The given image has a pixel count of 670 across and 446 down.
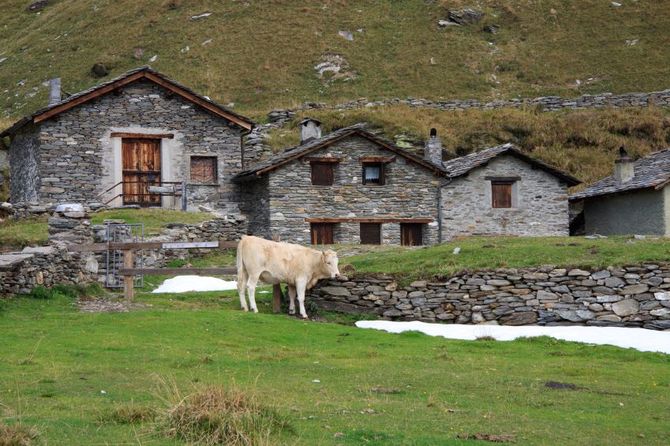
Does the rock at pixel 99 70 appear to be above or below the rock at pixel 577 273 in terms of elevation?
above

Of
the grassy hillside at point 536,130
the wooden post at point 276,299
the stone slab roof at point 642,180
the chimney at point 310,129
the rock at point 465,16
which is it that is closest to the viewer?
the wooden post at point 276,299

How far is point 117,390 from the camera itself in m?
13.5

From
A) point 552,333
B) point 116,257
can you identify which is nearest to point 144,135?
point 116,257

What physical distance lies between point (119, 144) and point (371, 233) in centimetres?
1123

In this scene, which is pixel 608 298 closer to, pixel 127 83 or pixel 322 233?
pixel 322 233

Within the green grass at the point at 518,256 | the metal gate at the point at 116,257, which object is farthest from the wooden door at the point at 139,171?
the green grass at the point at 518,256

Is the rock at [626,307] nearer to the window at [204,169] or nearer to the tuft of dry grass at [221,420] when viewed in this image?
the tuft of dry grass at [221,420]

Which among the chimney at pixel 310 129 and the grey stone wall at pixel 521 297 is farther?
the chimney at pixel 310 129

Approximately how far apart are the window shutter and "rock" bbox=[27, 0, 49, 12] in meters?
75.1

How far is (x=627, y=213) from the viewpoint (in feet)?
143

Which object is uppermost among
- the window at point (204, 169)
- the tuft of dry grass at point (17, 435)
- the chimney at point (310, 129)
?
the chimney at point (310, 129)

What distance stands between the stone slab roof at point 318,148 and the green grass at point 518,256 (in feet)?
47.5

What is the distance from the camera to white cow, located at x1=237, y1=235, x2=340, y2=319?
82.3 feet

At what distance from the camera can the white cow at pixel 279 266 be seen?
82.3 ft
